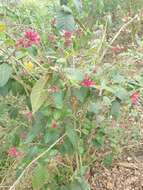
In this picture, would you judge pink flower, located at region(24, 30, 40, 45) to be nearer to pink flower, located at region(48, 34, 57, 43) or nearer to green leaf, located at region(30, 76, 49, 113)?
green leaf, located at region(30, 76, 49, 113)

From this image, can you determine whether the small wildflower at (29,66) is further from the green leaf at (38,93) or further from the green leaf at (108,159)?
the green leaf at (108,159)

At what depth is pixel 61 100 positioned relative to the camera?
1.51 meters

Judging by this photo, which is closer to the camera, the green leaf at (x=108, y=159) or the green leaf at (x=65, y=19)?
the green leaf at (x=65, y=19)

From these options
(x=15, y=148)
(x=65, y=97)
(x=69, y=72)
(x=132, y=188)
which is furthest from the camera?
(x=132, y=188)

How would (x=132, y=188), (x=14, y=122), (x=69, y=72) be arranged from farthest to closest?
(x=132, y=188) < (x=14, y=122) < (x=69, y=72)

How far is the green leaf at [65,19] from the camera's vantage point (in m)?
1.59

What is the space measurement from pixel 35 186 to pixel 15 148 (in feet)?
0.68

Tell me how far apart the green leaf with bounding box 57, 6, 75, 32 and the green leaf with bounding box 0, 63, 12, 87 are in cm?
26

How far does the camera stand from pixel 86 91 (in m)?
1.56

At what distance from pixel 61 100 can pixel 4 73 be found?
8.3 inches

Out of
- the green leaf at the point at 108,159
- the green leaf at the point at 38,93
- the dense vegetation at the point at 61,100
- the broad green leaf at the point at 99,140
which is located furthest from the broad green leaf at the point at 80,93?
the green leaf at the point at 108,159

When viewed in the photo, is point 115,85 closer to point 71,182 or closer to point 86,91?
point 86,91

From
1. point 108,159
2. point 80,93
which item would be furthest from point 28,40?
point 108,159

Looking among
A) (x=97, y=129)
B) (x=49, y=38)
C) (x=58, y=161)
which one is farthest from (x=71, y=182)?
(x=49, y=38)
